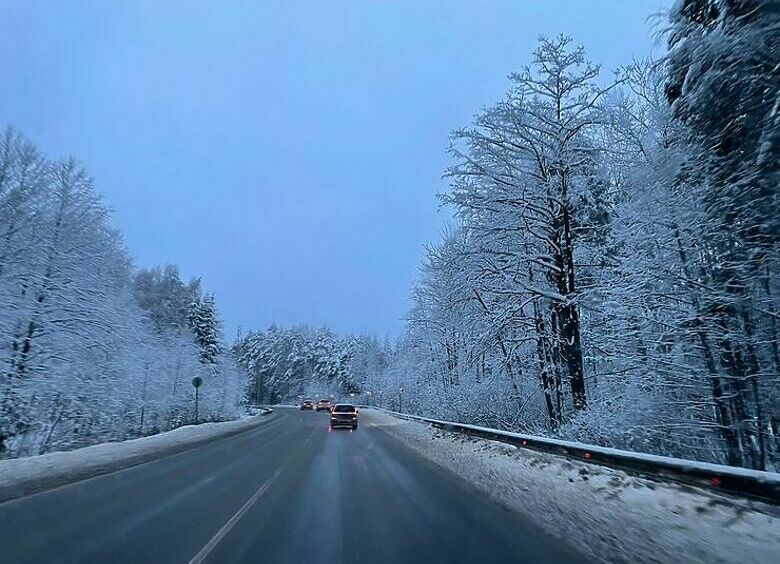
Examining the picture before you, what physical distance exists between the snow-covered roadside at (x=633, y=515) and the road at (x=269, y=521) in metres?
0.50

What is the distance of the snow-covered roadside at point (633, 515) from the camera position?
614 centimetres

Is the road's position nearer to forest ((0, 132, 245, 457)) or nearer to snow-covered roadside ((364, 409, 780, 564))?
snow-covered roadside ((364, 409, 780, 564))

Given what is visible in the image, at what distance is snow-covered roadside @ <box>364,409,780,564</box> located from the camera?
242 inches

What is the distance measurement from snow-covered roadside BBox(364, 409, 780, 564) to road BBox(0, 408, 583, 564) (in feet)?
1.63

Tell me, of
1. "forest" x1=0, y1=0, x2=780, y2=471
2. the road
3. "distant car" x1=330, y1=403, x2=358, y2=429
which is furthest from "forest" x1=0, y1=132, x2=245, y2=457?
"distant car" x1=330, y1=403, x2=358, y2=429

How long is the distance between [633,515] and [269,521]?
5.23 meters

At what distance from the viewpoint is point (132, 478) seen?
51.2ft

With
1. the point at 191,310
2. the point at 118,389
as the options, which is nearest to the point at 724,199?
the point at 118,389

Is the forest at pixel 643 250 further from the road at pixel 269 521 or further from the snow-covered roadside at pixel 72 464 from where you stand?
the snow-covered roadside at pixel 72 464

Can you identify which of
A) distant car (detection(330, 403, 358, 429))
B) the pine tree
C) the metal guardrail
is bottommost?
the metal guardrail

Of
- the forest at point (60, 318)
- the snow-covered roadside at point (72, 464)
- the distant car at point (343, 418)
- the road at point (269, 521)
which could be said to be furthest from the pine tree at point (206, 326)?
the road at point (269, 521)

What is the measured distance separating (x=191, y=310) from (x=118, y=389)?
4826cm

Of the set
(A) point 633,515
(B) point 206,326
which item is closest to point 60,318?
(A) point 633,515

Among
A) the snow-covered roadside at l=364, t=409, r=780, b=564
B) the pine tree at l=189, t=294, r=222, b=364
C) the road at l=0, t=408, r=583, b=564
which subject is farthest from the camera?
the pine tree at l=189, t=294, r=222, b=364
